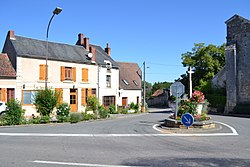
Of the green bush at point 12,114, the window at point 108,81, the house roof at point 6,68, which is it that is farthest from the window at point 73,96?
the green bush at point 12,114

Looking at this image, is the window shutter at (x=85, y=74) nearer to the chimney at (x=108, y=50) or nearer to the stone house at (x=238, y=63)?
the chimney at (x=108, y=50)

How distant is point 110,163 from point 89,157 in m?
0.98

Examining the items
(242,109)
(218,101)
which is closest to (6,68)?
(242,109)

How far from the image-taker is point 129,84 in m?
39.5

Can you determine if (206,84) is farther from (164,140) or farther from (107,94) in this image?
(164,140)

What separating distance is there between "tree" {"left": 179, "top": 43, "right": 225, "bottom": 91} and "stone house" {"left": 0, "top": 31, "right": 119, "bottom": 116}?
14.6 m

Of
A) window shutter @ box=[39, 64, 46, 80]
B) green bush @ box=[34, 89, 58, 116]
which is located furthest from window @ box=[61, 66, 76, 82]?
green bush @ box=[34, 89, 58, 116]

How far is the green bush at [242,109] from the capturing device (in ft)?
88.6

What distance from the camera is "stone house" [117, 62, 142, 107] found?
37562mm

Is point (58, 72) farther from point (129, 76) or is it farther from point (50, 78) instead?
point (129, 76)

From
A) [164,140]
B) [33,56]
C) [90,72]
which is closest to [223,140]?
[164,140]

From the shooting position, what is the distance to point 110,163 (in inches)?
266

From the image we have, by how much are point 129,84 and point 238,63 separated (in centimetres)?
1565

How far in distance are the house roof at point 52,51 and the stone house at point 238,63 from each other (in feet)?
48.5
